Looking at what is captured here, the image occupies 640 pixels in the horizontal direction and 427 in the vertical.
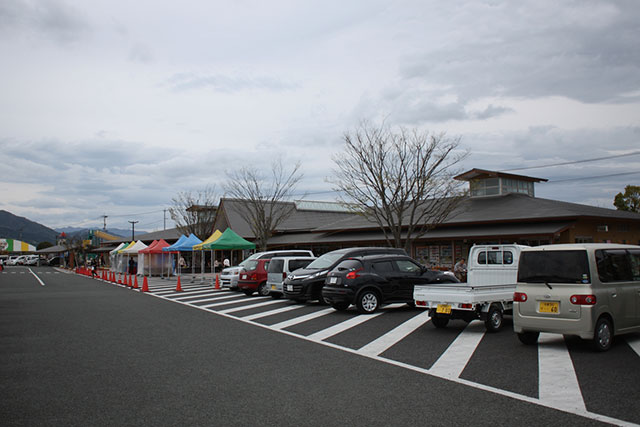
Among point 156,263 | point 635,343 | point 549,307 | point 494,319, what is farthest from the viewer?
point 156,263

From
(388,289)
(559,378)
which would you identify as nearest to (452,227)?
(388,289)

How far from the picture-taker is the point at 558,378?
720 centimetres

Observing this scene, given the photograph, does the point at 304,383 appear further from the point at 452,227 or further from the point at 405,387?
the point at 452,227

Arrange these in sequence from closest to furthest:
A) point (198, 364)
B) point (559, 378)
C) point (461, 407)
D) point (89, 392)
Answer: point (461, 407)
point (89, 392)
point (559, 378)
point (198, 364)

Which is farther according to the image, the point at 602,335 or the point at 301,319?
the point at 301,319

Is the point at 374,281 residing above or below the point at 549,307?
above

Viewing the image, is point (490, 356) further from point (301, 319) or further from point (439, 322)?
point (301, 319)

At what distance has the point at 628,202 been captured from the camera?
55531mm

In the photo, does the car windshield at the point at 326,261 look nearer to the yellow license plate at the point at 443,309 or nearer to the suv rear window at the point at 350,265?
the suv rear window at the point at 350,265

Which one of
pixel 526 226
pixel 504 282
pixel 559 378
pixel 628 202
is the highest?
pixel 628 202

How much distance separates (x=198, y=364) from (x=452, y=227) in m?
23.3

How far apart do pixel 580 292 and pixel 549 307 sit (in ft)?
1.87

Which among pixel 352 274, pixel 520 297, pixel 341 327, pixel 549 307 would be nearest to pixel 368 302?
pixel 352 274

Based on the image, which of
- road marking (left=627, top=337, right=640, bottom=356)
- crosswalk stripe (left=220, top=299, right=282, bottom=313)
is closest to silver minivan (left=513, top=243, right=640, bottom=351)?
road marking (left=627, top=337, right=640, bottom=356)
